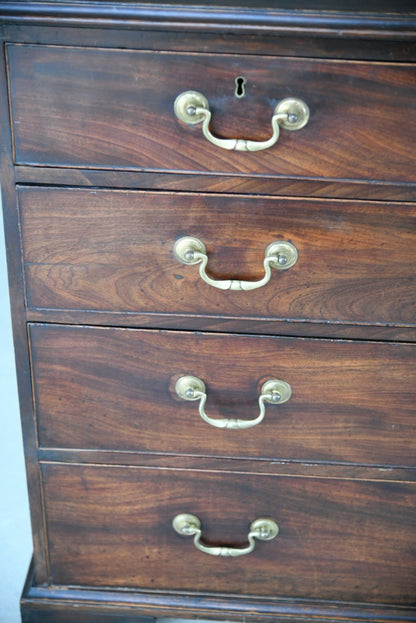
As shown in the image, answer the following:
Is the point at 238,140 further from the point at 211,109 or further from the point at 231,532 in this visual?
the point at 231,532

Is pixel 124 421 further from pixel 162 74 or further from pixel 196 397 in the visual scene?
pixel 162 74

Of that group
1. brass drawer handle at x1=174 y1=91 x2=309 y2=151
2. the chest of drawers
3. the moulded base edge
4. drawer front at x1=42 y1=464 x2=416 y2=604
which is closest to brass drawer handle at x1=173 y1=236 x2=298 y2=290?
the chest of drawers

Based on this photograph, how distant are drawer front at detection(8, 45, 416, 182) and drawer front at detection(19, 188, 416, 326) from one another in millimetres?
41

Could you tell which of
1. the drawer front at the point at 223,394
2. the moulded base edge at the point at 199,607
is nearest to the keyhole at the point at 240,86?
the drawer front at the point at 223,394

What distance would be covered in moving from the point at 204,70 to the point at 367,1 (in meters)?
0.17

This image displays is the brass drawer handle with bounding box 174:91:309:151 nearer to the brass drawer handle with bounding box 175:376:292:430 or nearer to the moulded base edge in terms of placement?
the brass drawer handle with bounding box 175:376:292:430

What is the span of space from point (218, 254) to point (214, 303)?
0.06 meters

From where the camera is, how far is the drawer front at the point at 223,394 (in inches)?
33.9

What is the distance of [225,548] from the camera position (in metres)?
0.98

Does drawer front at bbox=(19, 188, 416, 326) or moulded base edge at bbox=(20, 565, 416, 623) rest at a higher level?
drawer front at bbox=(19, 188, 416, 326)

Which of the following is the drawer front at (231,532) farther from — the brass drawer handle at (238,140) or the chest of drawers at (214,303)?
the brass drawer handle at (238,140)

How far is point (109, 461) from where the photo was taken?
942mm

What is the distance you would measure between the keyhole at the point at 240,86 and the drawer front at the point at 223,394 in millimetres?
281

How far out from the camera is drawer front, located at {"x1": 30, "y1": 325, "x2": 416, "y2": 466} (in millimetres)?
860
